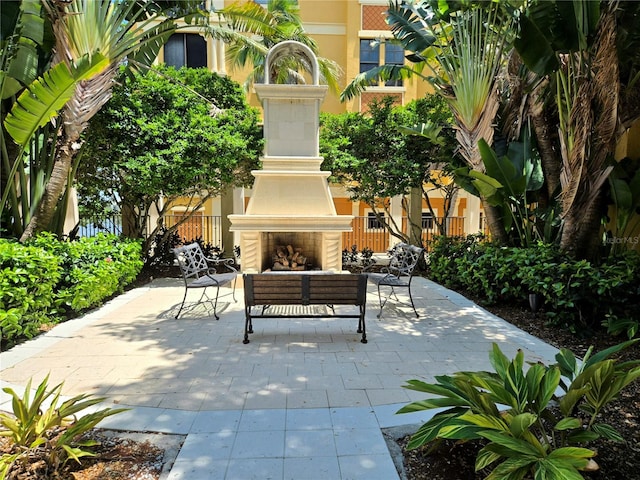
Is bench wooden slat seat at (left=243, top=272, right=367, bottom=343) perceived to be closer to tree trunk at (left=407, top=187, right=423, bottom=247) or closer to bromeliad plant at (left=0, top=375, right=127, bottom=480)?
bromeliad plant at (left=0, top=375, right=127, bottom=480)

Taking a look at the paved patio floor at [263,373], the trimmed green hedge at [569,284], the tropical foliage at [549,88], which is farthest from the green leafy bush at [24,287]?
the trimmed green hedge at [569,284]

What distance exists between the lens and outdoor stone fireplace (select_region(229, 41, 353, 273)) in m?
8.02

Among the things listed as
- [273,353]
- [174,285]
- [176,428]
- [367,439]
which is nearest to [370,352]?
[273,353]

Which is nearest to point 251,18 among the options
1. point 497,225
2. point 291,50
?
point 291,50

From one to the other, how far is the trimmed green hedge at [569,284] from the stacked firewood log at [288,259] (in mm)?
3802

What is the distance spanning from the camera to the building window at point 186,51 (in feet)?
57.4

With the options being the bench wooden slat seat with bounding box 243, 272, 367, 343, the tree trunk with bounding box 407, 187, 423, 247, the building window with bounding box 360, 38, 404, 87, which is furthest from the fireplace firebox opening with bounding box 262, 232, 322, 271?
the building window with bounding box 360, 38, 404, 87

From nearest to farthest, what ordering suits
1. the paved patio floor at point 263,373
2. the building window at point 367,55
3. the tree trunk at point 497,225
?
1. the paved patio floor at point 263,373
2. the tree trunk at point 497,225
3. the building window at point 367,55

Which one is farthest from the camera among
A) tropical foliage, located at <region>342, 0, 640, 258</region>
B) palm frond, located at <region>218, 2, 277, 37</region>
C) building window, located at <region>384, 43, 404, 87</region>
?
building window, located at <region>384, 43, 404, 87</region>

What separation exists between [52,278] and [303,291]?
11.4ft

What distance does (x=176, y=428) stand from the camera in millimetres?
2945

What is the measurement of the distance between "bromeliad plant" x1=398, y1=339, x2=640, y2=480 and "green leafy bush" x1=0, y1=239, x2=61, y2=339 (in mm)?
4697

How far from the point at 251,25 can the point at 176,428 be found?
10548 mm

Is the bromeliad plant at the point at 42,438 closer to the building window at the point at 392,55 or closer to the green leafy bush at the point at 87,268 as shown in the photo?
the green leafy bush at the point at 87,268
